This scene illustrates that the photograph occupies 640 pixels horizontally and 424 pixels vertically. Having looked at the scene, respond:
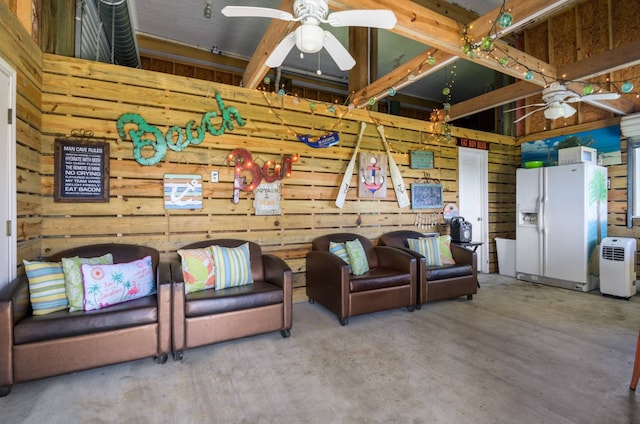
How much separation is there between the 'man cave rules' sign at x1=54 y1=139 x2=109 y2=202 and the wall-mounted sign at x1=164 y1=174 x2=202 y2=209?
541 millimetres

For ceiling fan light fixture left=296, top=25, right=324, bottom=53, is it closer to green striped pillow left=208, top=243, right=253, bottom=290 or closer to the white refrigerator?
green striped pillow left=208, top=243, right=253, bottom=290

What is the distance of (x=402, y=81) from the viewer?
139 inches

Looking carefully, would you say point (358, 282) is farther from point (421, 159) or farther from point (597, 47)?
point (597, 47)

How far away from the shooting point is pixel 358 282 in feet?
10.8

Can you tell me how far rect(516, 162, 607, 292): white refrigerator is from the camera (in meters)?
4.49

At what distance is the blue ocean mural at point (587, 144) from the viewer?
476cm

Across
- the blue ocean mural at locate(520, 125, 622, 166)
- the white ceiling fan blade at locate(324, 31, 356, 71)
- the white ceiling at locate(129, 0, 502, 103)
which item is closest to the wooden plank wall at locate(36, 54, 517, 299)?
the white ceiling at locate(129, 0, 502, 103)

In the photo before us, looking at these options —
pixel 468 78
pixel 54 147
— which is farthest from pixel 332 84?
pixel 54 147

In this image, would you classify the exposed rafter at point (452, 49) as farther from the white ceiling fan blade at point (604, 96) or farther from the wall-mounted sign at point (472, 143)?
the wall-mounted sign at point (472, 143)

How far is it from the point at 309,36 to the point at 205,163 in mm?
2047

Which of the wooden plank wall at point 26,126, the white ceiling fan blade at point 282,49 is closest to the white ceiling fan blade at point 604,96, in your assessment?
the white ceiling fan blade at point 282,49

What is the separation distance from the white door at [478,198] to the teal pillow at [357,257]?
2.95 metres

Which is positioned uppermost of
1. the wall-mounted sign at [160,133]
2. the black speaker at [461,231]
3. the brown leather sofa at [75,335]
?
the wall-mounted sign at [160,133]

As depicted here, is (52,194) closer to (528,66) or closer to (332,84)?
(528,66)
